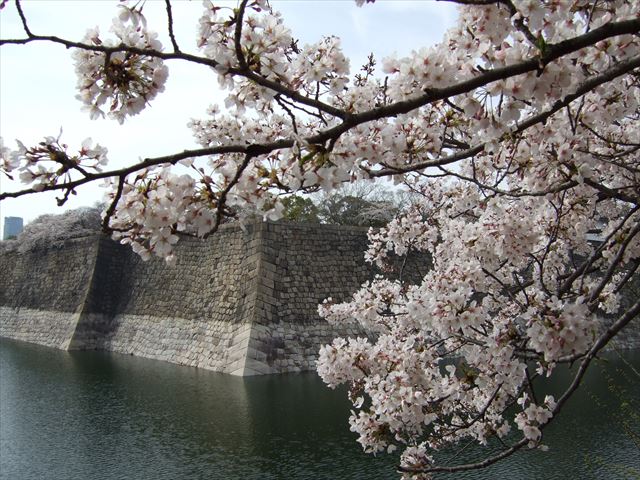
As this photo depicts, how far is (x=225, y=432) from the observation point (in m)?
6.76

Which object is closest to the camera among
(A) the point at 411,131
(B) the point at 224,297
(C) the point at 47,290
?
(A) the point at 411,131

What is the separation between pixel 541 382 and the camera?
28.0 ft

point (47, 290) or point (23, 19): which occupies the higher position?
point (47, 290)

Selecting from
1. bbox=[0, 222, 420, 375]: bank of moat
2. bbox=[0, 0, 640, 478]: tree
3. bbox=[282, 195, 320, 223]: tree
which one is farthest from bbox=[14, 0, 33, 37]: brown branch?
bbox=[282, 195, 320, 223]: tree

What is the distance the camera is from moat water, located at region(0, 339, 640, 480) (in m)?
5.45

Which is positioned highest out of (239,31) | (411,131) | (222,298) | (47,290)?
(47,290)

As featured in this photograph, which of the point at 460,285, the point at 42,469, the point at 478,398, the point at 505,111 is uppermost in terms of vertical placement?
the point at 505,111

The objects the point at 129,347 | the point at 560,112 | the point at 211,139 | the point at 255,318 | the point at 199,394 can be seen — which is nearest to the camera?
the point at 560,112

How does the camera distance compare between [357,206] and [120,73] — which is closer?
[120,73]

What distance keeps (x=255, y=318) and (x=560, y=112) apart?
834cm

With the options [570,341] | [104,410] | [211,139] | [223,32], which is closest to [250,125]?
[211,139]

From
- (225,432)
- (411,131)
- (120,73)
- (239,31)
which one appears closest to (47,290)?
(225,432)

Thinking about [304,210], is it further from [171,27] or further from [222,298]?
[171,27]

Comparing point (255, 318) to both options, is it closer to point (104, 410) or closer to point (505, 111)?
point (104, 410)
